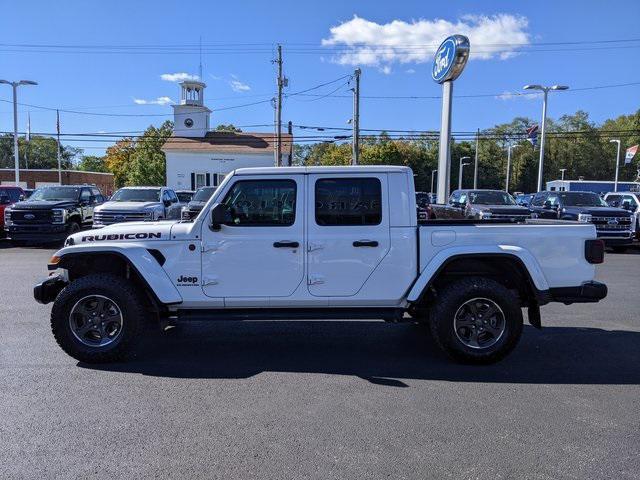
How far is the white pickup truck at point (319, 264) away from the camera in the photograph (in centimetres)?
496

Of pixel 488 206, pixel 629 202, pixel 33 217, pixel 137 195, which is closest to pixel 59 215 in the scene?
pixel 33 217

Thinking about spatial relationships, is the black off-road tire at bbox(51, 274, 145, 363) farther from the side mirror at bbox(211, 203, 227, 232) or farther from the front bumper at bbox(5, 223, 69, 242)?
the front bumper at bbox(5, 223, 69, 242)

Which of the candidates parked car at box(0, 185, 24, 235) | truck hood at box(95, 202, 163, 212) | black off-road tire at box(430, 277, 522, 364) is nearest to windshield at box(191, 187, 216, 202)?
truck hood at box(95, 202, 163, 212)

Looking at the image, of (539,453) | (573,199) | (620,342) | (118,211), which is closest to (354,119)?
(573,199)

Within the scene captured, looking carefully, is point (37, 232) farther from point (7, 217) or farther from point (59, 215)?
point (7, 217)

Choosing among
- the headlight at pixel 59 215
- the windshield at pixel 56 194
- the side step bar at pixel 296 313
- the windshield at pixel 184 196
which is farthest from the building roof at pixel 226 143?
the side step bar at pixel 296 313

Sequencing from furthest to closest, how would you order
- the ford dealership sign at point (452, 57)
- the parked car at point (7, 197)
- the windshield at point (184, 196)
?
1. the windshield at point (184, 196)
2. the ford dealership sign at point (452, 57)
3. the parked car at point (7, 197)

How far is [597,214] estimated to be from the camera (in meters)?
16.1

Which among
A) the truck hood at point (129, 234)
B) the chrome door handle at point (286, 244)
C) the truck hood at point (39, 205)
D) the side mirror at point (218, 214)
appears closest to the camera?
the side mirror at point (218, 214)

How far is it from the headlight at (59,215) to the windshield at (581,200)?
1635 cm

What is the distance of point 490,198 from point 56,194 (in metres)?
14.9

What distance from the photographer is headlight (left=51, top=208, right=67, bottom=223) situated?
15.1m

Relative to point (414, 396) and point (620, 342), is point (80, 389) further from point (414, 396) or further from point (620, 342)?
point (620, 342)

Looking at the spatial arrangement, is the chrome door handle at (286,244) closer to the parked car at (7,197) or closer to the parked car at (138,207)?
the parked car at (138,207)
